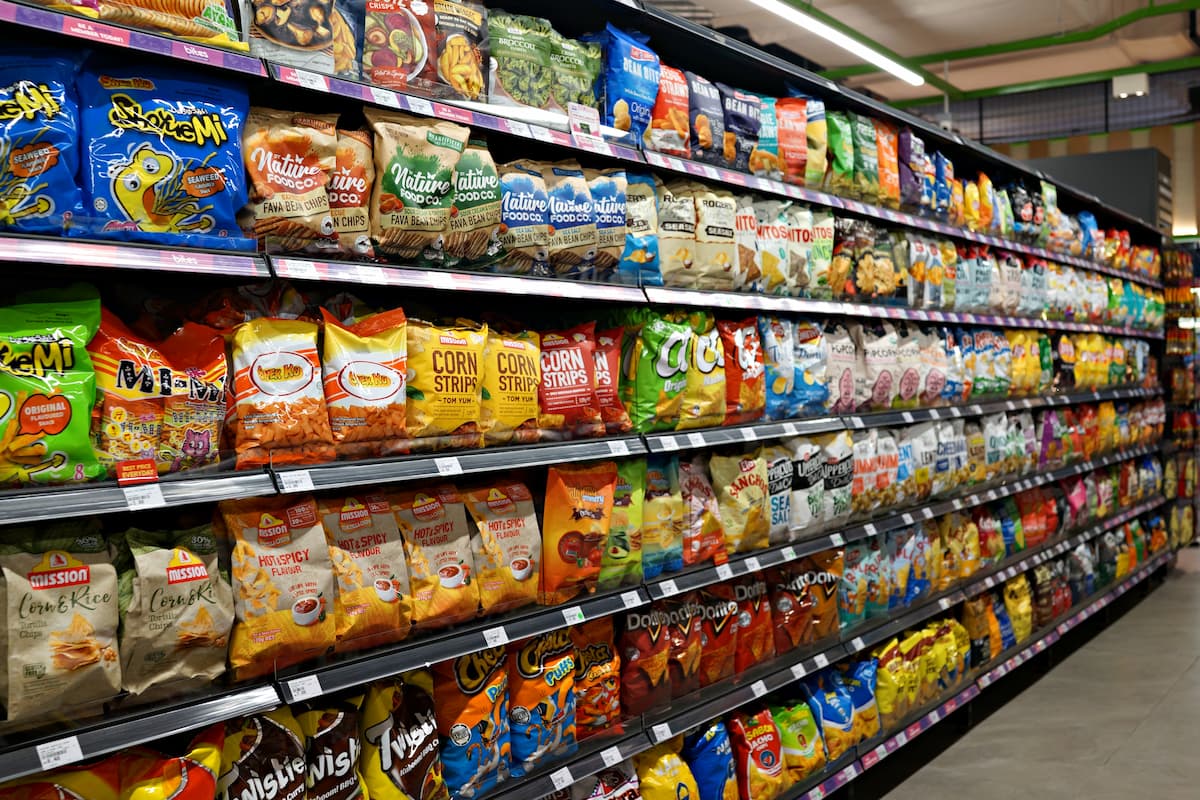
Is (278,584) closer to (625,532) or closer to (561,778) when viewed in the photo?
Result: (561,778)

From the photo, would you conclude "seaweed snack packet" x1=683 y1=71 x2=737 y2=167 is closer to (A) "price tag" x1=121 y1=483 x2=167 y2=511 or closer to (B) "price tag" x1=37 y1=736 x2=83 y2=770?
(A) "price tag" x1=121 y1=483 x2=167 y2=511

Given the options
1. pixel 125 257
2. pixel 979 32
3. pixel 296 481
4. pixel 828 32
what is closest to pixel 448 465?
pixel 296 481

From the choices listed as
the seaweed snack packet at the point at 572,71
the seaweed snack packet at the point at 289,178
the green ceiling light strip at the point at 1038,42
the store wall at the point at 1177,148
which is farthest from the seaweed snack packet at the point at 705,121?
the store wall at the point at 1177,148

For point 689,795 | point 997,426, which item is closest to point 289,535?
point 689,795

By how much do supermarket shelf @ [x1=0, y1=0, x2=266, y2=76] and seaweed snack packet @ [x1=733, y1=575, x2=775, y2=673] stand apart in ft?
7.34

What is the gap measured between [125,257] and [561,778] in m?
1.61

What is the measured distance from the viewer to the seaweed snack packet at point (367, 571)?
7.16 ft

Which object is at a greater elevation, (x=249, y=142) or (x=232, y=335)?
(x=249, y=142)

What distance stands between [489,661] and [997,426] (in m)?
3.45

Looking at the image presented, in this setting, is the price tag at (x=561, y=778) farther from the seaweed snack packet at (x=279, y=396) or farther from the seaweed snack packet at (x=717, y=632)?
the seaweed snack packet at (x=279, y=396)

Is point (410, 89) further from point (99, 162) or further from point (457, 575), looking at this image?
point (457, 575)

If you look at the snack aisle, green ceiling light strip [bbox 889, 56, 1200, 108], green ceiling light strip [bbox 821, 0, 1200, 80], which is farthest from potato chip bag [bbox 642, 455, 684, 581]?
green ceiling light strip [bbox 889, 56, 1200, 108]

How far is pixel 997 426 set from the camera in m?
5.10

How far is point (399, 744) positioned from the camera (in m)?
2.28
